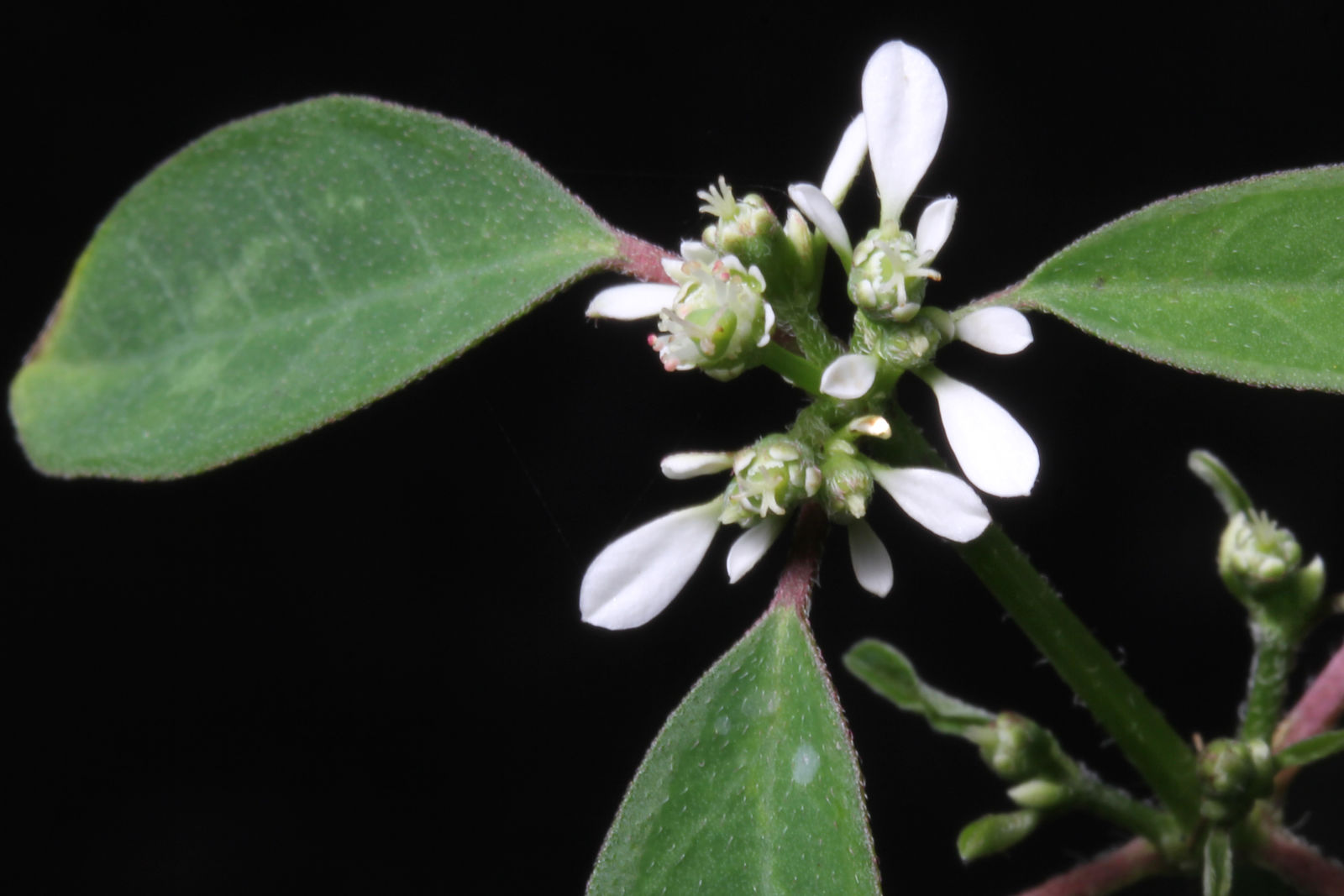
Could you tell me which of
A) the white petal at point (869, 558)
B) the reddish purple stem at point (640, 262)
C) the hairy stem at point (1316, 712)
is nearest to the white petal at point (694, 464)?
the white petal at point (869, 558)

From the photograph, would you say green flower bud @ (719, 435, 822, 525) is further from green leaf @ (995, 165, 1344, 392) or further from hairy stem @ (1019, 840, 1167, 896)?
hairy stem @ (1019, 840, 1167, 896)

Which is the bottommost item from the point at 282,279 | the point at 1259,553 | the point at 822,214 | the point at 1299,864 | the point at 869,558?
the point at 1299,864

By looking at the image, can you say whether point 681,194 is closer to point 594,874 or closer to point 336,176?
point 336,176

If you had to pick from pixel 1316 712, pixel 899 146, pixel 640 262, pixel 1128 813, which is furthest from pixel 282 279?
pixel 1316 712

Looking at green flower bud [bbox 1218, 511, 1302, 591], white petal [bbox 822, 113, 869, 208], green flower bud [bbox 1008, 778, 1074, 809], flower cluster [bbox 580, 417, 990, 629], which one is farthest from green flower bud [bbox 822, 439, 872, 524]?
green flower bud [bbox 1218, 511, 1302, 591]

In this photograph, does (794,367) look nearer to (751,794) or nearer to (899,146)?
(899,146)

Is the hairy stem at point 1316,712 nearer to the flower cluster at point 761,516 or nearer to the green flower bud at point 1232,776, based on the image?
the green flower bud at point 1232,776
